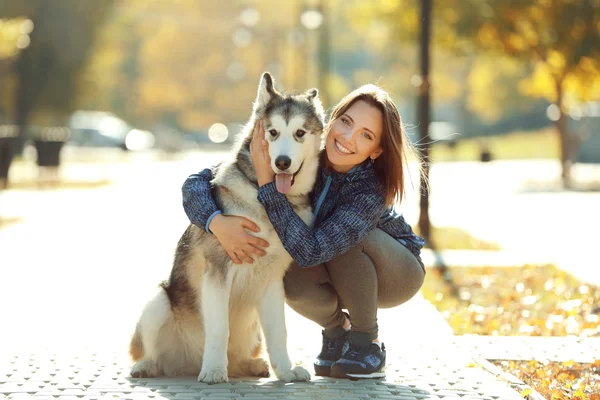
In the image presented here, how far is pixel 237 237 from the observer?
5113 millimetres

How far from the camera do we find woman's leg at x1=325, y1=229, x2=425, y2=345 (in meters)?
5.53

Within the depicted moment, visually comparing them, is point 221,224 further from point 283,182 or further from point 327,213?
point 327,213

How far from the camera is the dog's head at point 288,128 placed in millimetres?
5172

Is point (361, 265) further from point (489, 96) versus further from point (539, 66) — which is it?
point (489, 96)

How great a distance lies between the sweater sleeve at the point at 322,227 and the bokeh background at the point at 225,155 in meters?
1.20

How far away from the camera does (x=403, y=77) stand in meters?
72.4

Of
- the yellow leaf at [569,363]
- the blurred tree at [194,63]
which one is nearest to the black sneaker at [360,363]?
the yellow leaf at [569,363]

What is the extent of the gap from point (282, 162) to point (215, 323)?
937 mm

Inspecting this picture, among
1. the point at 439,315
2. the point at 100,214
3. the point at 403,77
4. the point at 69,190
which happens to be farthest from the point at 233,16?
the point at 439,315

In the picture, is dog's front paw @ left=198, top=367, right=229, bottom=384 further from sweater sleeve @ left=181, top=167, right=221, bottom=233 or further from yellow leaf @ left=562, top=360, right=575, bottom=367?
yellow leaf @ left=562, top=360, right=575, bottom=367

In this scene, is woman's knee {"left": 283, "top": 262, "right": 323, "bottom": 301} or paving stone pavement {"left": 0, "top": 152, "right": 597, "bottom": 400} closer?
paving stone pavement {"left": 0, "top": 152, "right": 597, "bottom": 400}

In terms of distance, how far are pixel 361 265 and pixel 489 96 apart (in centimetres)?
5614

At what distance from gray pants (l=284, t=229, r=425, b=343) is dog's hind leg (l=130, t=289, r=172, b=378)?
0.78 m

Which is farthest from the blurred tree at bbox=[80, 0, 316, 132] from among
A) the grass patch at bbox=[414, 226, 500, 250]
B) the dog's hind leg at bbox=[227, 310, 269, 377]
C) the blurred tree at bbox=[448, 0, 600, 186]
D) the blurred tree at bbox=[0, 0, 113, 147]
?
the dog's hind leg at bbox=[227, 310, 269, 377]
